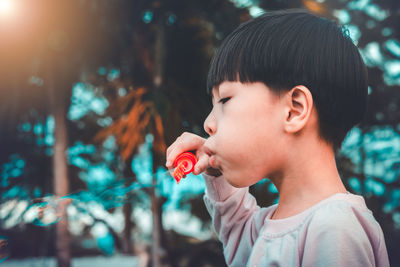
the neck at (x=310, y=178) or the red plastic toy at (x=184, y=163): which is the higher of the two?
the red plastic toy at (x=184, y=163)

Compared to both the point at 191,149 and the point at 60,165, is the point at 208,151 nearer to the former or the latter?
the point at 191,149

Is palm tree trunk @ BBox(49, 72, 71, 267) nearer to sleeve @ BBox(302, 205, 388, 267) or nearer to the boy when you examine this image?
the boy

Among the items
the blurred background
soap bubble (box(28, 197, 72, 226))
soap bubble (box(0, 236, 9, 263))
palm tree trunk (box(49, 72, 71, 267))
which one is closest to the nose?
soap bubble (box(28, 197, 72, 226))

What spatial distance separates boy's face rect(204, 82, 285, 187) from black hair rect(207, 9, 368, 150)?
2 centimetres

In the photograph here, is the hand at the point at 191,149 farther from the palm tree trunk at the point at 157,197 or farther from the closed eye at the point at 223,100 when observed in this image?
the palm tree trunk at the point at 157,197

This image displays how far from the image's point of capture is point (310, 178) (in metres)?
0.59

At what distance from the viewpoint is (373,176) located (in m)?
2.77

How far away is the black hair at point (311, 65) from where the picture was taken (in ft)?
1.91

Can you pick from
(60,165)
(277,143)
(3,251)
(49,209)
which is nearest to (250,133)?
(277,143)

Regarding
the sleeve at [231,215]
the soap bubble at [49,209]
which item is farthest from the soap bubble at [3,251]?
the sleeve at [231,215]

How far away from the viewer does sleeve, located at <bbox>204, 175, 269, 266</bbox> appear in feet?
2.40

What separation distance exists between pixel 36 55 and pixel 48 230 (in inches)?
50.3

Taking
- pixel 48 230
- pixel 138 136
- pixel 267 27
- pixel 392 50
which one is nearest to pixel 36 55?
pixel 138 136

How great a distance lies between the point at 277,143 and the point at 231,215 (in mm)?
221
